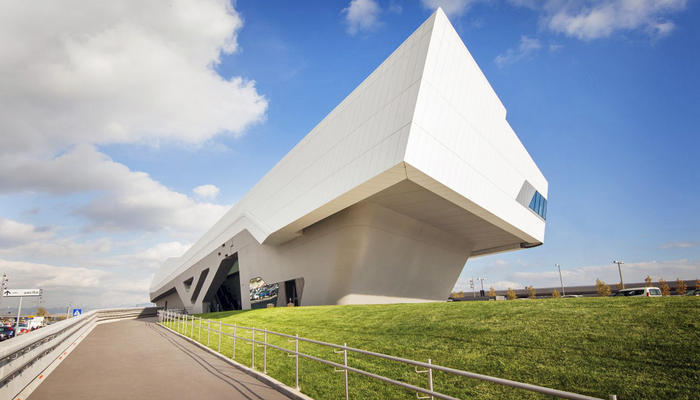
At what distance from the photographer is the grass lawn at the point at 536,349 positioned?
568cm

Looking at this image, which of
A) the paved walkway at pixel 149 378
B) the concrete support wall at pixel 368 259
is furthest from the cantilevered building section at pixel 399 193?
the paved walkway at pixel 149 378

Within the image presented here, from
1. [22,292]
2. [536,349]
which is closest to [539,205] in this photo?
[536,349]

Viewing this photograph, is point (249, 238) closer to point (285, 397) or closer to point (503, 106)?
point (503, 106)

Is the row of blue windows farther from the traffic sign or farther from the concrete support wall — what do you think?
the traffic sign

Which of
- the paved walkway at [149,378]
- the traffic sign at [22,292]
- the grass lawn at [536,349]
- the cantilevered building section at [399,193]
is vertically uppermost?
the cantilevered building section at [399,193]

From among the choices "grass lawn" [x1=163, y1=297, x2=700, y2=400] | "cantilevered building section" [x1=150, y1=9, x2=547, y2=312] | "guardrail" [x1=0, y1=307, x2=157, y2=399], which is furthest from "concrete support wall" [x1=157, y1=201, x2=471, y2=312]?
"guardrail" [x1=0, y1=307, x2=157, y2=399]

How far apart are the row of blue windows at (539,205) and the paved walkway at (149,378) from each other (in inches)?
937

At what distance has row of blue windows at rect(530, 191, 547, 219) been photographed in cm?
2689

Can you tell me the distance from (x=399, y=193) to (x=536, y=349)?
12206mm

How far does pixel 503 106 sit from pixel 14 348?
1073 inches

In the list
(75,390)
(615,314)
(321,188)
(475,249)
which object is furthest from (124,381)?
(475,249)

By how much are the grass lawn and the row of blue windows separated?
58.4ft

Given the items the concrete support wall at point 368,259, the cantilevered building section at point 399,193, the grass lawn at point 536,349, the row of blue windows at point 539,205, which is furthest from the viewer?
the row of blue windows at point 539,205

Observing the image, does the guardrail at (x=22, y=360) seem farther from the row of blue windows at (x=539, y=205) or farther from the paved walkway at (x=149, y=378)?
the row of blue windows at (x=539, y=205)
